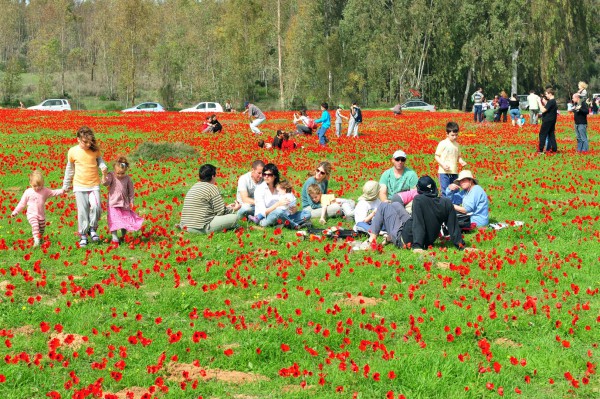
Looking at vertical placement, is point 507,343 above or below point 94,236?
below

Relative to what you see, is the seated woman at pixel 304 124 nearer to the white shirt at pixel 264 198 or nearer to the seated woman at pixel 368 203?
the white shirt at pixel 264 198

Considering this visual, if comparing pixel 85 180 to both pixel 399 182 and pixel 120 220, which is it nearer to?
pixel 120 220

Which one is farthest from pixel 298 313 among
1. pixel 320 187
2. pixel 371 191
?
pixel 320 187

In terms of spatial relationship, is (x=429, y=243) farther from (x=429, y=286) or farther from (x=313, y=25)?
(x=313, y=25)

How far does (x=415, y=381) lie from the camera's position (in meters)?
6.97

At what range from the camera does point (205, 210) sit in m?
13.4

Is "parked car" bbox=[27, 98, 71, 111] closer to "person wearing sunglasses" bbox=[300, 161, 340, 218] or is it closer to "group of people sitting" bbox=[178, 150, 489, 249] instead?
"person wearing sunglasses" bbox=[300, 161, 340, 218]

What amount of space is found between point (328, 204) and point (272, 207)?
1.61 metres

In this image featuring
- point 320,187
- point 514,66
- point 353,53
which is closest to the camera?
point 320,187

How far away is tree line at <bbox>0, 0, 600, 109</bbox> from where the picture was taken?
58.5 meters

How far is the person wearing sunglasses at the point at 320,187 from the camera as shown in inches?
585

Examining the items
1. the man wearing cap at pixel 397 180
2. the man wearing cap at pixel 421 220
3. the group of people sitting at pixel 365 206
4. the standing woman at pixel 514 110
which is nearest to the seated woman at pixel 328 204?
the group of people sitting at pixel 365 206

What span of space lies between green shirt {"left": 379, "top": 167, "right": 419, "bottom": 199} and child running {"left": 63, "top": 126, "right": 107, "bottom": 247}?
215 inches

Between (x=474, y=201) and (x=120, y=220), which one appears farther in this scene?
(x=474, y=201)
